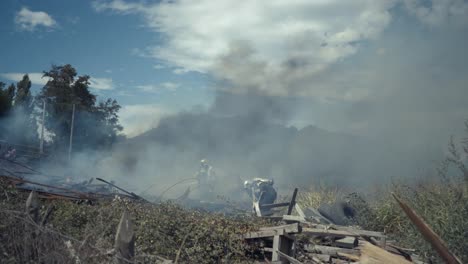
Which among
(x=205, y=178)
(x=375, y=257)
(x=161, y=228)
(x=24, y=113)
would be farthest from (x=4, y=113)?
(x=375, y=257)

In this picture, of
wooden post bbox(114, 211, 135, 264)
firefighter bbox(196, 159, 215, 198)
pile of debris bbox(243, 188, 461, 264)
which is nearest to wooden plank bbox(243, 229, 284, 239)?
pile of debris bbox(243, 188, 461, 264)

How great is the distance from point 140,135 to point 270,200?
3283 centimetres

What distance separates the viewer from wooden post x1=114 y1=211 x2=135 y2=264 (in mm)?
3449

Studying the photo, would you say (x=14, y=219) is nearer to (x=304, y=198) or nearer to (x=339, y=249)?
(x=339, y=249)

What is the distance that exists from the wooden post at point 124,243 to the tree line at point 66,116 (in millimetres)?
23720

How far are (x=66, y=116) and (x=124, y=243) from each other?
2570cm

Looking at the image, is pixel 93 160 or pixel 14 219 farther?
pixel 93 160

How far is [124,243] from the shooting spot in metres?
3.47

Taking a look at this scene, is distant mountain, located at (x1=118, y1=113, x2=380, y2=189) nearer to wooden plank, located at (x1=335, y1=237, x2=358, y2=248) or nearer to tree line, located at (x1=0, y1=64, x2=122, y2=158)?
tree line, located at (x1=0, y1=64, x2=122, y2=158)

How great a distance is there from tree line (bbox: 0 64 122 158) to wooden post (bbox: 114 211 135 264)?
2372 centimetres

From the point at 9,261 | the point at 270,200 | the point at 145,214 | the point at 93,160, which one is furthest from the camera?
the point at 93,160

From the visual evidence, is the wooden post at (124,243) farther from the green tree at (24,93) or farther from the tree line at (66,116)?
the green tree at (24,93)

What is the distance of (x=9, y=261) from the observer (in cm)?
458

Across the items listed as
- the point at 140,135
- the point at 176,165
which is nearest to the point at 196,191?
the point at 176,165
